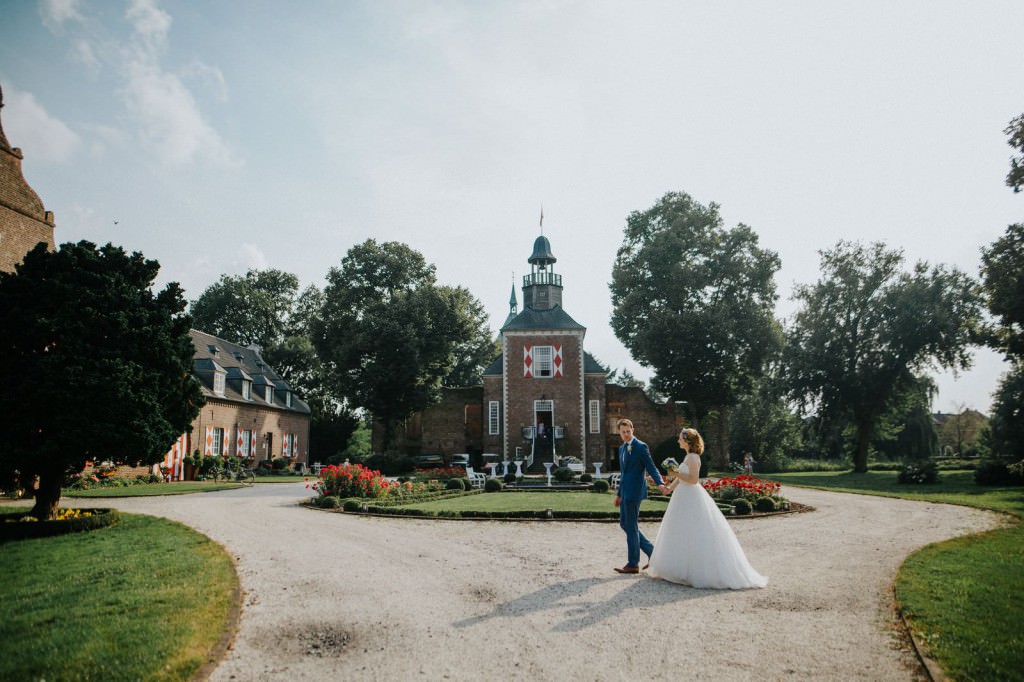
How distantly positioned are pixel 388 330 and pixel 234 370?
8.71 m

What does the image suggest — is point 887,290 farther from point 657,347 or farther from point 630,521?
point 630,521

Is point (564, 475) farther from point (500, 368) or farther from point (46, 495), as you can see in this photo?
point (46, 495)

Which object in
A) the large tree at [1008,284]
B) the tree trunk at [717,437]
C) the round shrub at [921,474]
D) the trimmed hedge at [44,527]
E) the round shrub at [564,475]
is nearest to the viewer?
the trimmed hedge at [44,527]

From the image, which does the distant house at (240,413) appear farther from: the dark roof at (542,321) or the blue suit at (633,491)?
the blue suit at (633,491)

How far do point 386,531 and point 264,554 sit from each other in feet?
8.39

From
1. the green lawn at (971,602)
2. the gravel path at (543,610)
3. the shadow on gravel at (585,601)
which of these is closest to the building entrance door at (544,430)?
the gravel path at (543,610)

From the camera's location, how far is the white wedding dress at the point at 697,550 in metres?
6.71

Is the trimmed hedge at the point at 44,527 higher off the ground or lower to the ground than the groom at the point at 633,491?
lower

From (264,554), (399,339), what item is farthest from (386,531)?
(399,339)

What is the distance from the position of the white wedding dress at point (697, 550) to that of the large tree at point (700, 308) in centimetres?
2842

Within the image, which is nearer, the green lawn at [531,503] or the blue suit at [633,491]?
the blue suit at [633,491]

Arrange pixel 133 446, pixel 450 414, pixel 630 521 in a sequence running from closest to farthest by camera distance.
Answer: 1. pixel 630 521
2. pixel 133 446
3. pixel 450 414

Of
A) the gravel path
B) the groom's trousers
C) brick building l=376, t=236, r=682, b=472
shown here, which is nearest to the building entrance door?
brick building l=376, t=236, r=682, b=472

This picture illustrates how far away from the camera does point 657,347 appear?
3544cm
